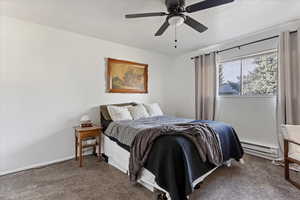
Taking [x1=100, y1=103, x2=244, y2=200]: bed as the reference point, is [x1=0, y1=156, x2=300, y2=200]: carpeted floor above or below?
below

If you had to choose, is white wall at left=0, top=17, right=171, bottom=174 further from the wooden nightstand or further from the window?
the window

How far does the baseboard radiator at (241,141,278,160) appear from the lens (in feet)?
9.16

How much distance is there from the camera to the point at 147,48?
4.13m

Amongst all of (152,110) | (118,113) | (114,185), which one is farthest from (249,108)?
(114,185)

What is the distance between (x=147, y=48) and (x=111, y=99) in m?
1.76

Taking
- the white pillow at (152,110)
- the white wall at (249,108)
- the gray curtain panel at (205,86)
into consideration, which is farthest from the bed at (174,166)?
the gray curtain panel at (205,86)

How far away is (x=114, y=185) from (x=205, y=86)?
3035 mm

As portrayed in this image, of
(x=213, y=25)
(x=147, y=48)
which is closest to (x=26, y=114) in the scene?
(x=147, y=48)

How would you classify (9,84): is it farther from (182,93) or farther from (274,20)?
(274,20)

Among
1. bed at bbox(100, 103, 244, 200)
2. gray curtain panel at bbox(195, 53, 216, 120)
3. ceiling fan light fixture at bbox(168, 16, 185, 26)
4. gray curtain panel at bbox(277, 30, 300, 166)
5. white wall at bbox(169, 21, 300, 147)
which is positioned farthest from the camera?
gray curtain panel at bbox(195, 53, 216, 120)

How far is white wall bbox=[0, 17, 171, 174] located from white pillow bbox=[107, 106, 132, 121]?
1.61 ft

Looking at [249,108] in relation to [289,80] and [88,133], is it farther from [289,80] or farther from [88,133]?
[88,133]

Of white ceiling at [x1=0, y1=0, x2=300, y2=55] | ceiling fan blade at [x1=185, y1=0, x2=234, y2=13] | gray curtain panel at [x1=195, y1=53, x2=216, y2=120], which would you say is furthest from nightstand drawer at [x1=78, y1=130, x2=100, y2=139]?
gray curtain panel at [x1=195, y1=53, x2=216, y2=120]

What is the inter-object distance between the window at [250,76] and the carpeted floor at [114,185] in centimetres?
150
